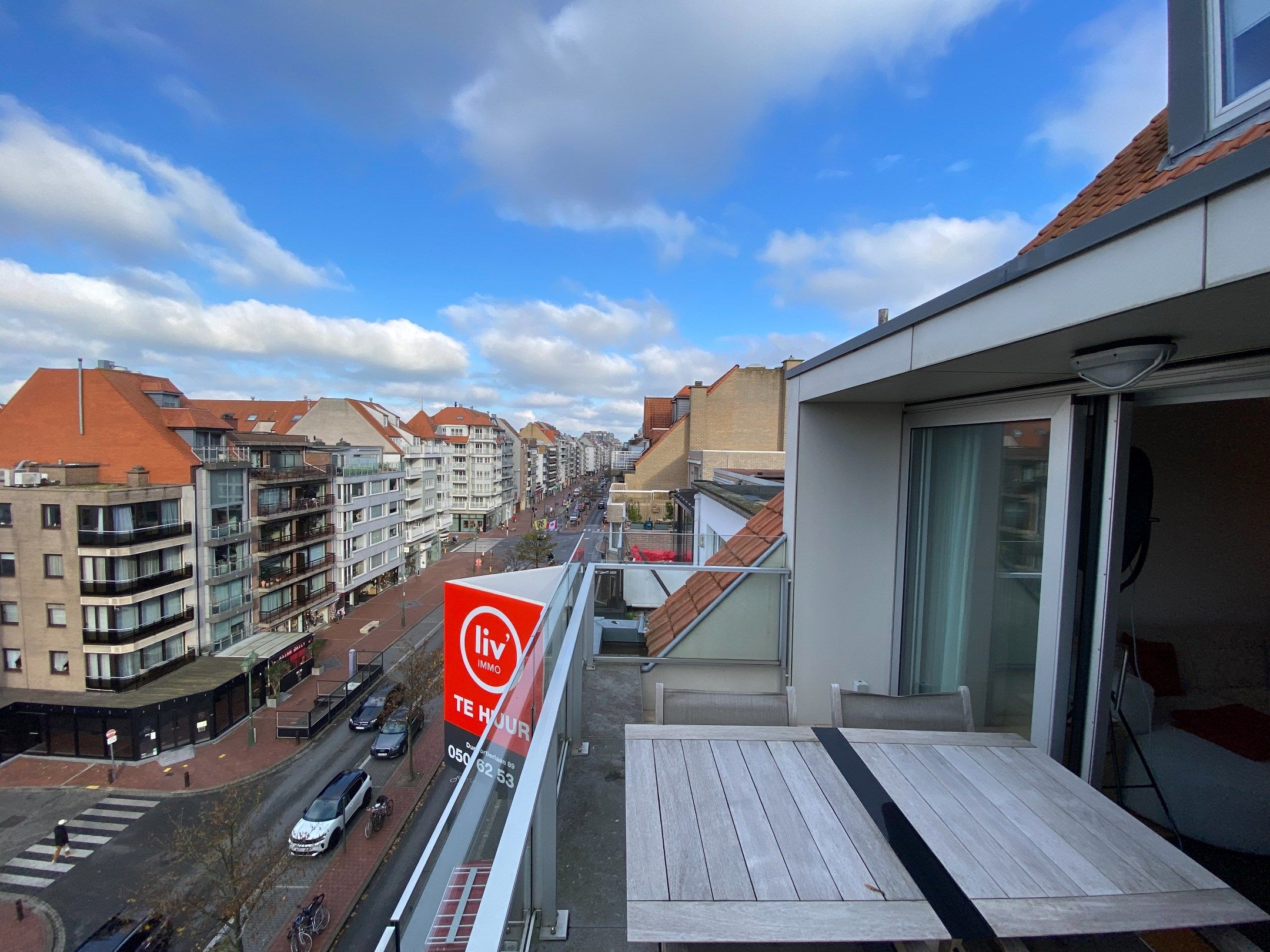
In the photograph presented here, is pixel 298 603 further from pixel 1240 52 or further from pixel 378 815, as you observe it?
pixel 1240 52

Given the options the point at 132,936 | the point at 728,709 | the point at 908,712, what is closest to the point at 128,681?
the point at 132,936

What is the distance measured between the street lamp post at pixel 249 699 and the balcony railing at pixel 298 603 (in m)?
4.12

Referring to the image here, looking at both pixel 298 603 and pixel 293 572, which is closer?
pixel 293 572

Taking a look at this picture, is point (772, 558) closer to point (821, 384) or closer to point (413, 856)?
point (821, 384)

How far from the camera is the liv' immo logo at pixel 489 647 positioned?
479 centimetres

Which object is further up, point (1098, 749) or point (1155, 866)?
point (1155, 866)

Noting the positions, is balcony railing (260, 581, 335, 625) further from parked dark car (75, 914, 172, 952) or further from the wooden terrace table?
the wooden terrace table

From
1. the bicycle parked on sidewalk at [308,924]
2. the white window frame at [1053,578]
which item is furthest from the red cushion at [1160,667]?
the bicycle parked on sidewalk at [308,924]

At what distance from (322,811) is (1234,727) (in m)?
16.9

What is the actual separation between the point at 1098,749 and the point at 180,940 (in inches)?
637

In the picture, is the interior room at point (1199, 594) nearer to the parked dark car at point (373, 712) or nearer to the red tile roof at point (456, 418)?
the parked dark car at point (373, 712)

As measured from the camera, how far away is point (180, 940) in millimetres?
11625

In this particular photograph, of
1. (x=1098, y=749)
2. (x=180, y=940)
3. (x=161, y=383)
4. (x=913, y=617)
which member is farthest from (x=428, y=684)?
(x=1098, y=749)

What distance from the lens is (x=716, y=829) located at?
77.7 inches
